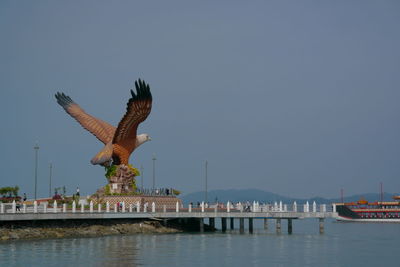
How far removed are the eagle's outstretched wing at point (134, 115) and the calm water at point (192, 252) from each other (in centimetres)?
1135

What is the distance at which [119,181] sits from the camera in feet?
219

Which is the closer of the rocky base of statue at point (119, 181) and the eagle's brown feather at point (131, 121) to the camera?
the eagle's brown feather at point (131, 121)

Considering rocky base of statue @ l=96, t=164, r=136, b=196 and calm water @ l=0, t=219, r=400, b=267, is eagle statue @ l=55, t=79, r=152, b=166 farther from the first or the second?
calm water @ l=0, t=219, r=400, b=267

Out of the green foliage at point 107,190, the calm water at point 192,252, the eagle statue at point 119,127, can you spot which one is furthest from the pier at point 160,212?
the eagle statue at point 119,127

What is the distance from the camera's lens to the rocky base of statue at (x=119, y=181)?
6681 centimetres

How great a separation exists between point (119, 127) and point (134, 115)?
8.15 feet

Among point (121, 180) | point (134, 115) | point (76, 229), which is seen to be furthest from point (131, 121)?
point (76, 229)

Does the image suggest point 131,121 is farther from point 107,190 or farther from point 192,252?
point 192,252

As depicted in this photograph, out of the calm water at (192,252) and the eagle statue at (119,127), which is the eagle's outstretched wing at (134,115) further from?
the calm water at (192,252)

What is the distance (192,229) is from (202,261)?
78.3ft

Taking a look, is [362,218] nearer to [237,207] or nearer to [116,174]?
[237,207]

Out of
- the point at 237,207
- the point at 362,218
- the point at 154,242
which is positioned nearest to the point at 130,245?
the point at 154,242

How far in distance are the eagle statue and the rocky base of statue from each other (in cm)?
69

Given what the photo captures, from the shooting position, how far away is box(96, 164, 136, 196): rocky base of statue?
6681 cm
